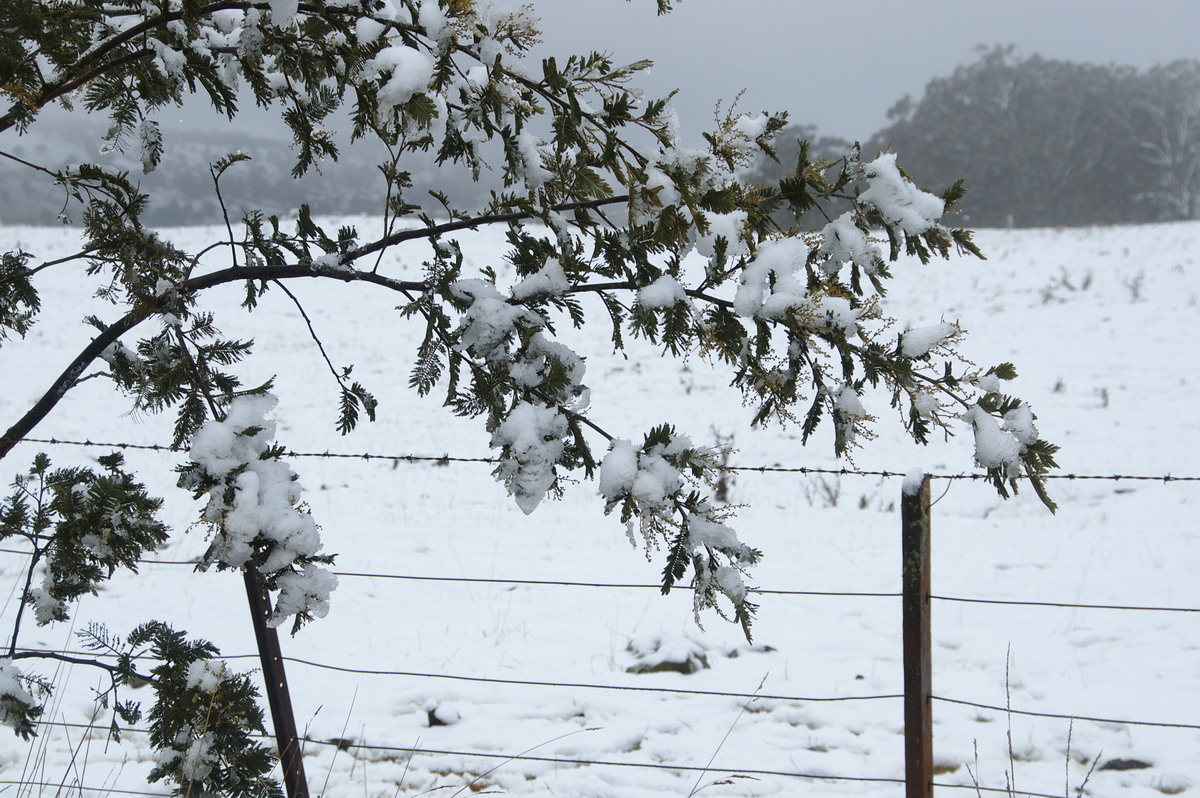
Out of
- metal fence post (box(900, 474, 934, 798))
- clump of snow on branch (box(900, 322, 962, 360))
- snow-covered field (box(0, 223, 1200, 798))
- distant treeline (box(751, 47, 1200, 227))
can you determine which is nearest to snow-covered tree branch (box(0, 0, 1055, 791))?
clump of snow on branch (box(900, 322, 962, 360))

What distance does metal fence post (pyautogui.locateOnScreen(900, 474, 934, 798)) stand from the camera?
2.40 m

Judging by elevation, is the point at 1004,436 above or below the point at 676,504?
above

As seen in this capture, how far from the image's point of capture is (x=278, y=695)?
2.41 meters

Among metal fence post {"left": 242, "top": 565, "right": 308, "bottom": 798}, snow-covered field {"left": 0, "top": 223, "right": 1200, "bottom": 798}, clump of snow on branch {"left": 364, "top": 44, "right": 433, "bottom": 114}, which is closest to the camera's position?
clump of snow on branch {"left": 364, "top": 44, "right": 433, "bottom": 114}

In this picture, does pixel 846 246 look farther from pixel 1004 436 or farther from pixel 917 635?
pixel 917 635

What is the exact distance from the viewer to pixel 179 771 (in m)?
1.90

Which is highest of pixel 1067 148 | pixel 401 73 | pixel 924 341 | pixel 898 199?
pixel 1067 148

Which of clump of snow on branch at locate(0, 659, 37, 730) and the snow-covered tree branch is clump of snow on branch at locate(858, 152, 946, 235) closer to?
the snow-covered tree branch

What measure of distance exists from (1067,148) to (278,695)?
44.5 metres

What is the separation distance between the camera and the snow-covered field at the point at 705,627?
3.42 metres

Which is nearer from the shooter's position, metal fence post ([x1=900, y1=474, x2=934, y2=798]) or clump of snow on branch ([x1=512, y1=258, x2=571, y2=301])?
clump of snow on branch ([x1=512, y1=258, x2=571, y2=301])

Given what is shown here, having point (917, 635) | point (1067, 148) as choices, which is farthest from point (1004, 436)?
point (1067, 148)

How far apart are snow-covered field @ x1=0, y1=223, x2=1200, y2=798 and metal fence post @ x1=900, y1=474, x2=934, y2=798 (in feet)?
1.06

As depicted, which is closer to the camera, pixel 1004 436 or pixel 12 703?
pixel 1004 436
